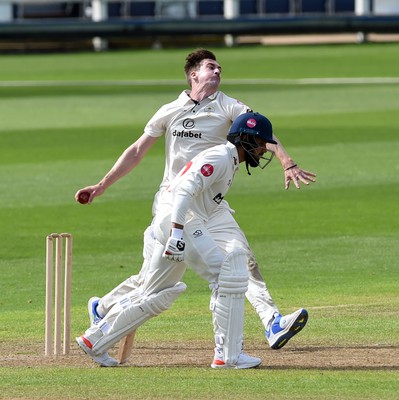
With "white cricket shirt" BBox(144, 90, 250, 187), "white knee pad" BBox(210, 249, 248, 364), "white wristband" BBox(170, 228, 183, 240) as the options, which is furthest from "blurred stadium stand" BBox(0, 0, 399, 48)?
Result: "white wristband" BBox(170, 228, 183, 240)

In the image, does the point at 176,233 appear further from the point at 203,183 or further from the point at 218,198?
the point at 218,198

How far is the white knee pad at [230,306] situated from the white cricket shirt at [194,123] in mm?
1290

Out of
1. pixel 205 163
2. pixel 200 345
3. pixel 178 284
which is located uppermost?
pixel 205 163

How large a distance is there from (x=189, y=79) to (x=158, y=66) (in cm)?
3318

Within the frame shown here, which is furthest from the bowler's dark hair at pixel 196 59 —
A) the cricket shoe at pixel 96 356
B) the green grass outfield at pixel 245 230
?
the cricket shoe at pixel 96 356

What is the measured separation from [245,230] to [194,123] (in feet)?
20.0

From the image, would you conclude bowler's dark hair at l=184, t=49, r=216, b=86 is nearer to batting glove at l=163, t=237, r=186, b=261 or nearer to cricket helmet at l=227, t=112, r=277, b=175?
cricket helmet at l=227, t=112, r=277, b=175

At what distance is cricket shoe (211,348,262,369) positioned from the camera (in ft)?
28.5

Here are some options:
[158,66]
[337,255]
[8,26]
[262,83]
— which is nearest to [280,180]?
[337,255]

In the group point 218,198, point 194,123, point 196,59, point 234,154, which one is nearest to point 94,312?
point 218,198

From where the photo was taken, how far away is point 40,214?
16859 millimetres

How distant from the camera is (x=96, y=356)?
29.6 ft

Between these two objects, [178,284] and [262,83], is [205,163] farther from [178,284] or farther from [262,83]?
[262,83]

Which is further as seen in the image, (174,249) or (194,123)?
(194,123)
